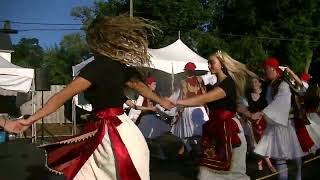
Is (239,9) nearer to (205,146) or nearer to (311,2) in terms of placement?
(311,2)

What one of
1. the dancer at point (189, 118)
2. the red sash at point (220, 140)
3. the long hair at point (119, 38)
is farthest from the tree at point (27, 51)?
the long hair at point (119, 38)

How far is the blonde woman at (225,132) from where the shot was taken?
5418 mm

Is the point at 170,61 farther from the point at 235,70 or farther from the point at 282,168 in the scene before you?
the point at 235,70

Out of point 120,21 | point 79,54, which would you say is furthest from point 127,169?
point 79,54

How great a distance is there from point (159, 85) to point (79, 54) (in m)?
33.9

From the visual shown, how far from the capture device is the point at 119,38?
4137 millimetres

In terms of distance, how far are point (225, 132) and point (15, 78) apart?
12.1 m

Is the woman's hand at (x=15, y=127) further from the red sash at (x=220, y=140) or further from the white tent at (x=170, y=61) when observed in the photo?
the white tent at (x=170, y=61)

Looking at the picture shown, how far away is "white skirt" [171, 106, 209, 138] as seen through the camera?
435 inches

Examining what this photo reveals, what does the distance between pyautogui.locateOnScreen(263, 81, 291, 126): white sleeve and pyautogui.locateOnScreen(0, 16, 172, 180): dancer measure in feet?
10.7

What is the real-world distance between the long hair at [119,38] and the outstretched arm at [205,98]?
3.10 ft

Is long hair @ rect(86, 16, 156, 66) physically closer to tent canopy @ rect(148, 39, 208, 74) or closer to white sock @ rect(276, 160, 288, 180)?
white sock @ rect(276, 160, 288, 180)

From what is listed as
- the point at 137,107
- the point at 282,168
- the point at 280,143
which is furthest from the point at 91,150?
the point at 137,107

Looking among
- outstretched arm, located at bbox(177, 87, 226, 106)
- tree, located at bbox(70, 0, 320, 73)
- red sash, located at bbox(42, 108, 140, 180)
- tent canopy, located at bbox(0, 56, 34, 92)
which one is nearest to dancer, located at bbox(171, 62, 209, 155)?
outstretched arm, located at bbox(177, 87, 226, 106)
